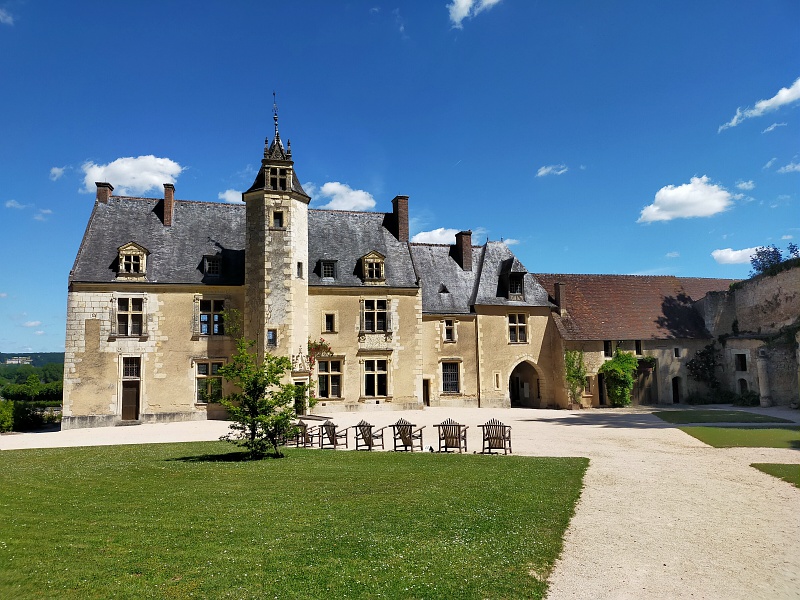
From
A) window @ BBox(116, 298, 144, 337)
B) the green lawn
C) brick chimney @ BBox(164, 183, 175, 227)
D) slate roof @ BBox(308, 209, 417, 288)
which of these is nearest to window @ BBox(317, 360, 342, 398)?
slate roof @ BBox(308, 209, 417, 288)

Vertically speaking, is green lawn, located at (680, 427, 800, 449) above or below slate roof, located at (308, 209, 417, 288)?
below

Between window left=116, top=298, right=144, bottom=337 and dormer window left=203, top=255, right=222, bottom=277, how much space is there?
3.04 m

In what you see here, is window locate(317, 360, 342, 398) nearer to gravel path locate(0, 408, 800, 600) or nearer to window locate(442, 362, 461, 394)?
window locate(442, 362, 461, 394)

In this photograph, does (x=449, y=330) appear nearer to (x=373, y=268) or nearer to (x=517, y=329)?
(x=517, y=329)

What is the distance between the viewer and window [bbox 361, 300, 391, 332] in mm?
25562

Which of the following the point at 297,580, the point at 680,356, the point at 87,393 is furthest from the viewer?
the point at 680,356

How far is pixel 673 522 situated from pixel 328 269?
19966 millimetres

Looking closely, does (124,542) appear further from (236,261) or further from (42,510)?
(236,261)

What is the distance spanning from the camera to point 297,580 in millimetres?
5566

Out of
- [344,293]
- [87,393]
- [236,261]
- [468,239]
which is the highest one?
[468,239]

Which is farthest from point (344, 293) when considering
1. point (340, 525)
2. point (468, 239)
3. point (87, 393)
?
point (340, 525)

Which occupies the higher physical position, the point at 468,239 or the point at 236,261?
the point at 468,239

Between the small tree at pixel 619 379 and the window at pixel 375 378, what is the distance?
11.5 metres

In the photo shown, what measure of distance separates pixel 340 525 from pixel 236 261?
769 inches
